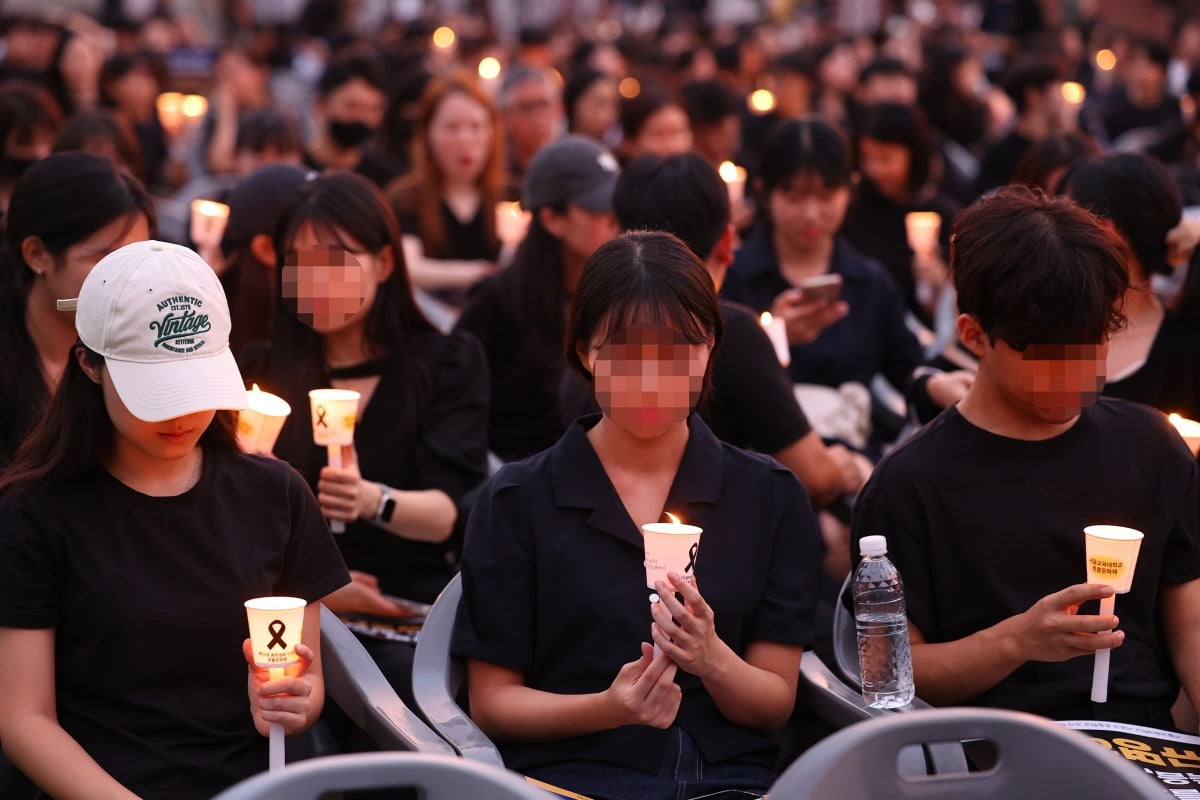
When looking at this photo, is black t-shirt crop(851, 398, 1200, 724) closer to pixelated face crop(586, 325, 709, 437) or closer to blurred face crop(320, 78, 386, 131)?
pixelated face crop(586, 325, 709, 437)

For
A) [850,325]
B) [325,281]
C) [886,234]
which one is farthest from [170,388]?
[886,234]

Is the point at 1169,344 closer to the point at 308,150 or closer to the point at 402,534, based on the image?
the point at 402,534

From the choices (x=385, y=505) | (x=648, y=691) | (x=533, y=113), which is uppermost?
(x=533, y=113)

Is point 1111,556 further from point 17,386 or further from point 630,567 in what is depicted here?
point 17,386

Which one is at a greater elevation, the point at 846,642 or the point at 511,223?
the point at 511,223

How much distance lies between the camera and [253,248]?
4.54m

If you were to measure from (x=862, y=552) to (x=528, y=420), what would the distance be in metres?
2.29

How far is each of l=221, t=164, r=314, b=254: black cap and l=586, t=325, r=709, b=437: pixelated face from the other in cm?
210

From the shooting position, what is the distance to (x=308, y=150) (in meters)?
8.57

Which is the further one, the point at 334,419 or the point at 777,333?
the point at 777,333

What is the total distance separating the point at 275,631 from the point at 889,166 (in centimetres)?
526

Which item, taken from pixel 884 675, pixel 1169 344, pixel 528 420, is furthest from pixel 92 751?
pixel 1169 344

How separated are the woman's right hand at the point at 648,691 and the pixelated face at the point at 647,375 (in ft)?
1.51

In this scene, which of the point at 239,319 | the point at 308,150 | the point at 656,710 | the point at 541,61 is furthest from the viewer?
the point at 541,61
